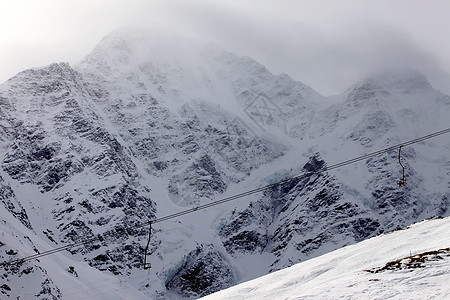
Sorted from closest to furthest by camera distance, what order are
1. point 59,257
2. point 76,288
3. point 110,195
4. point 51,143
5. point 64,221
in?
point 76,288 → point 59,257 → point 64,221 → point 110,195 → point 51,143

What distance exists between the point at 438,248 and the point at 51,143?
183706 millimetres

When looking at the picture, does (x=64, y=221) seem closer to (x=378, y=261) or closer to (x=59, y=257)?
(x=59, y=257)

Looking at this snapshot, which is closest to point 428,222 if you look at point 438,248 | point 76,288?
point 438,248

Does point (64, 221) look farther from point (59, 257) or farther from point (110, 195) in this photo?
point (59, 257)

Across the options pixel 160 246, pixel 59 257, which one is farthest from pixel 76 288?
pixel 160 246

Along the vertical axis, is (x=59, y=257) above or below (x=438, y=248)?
below

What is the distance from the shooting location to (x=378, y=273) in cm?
1541

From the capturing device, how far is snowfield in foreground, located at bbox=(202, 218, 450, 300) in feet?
44.9

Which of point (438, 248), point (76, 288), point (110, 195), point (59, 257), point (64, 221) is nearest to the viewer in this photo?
point (438, 248)

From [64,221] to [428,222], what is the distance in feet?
484

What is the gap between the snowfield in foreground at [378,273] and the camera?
13680 mm

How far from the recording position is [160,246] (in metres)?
167

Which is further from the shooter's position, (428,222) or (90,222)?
(90,222)

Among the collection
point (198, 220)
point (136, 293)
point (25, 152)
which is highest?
point (25, 152)
